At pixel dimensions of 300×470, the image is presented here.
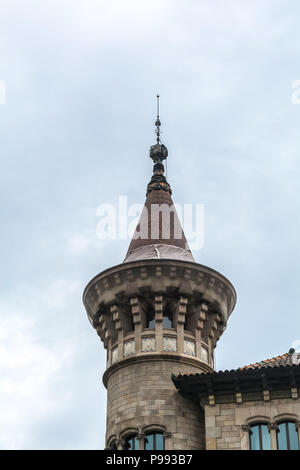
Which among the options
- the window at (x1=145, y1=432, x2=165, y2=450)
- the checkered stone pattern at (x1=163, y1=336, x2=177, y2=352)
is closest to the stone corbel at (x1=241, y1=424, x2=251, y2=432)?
the window at (x1=145, y1=432, x2=165, y2=450)

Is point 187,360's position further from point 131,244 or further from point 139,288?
point 131,244

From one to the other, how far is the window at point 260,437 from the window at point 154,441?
9.79 ft

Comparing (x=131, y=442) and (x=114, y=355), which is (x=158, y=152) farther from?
(x=131, y=442)

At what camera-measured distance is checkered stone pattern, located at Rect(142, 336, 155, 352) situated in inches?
1128

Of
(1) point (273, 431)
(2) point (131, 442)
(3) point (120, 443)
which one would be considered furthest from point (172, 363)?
(1) point (273, 431)

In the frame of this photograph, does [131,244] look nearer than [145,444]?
No

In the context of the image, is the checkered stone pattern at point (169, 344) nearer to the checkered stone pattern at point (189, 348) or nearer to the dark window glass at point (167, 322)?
the checkered stone pattern at point (189, 348)

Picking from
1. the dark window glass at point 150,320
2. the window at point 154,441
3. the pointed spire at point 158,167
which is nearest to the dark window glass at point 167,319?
the dark window glass at point 150,320

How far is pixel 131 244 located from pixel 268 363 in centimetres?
818

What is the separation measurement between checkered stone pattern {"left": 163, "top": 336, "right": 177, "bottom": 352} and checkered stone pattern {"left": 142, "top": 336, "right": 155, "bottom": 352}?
0.43m

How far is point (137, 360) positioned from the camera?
93.1 feet

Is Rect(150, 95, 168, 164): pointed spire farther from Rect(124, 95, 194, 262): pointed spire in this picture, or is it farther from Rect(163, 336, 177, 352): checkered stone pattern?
Rect(163, 336, 177, 352): checkered stone pattern
